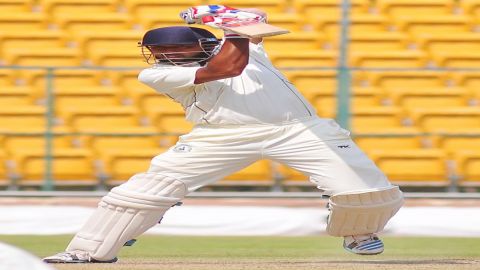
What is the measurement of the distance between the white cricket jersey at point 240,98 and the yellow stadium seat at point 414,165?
445 centimetres

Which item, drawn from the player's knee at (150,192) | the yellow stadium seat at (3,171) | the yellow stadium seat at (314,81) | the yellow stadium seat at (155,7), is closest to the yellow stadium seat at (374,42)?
the yellow stadium seat at (314,81)

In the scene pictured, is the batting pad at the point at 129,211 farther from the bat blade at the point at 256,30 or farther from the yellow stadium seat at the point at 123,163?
the yellow stadium seat at the point at 123,163

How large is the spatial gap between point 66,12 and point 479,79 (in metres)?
4.58

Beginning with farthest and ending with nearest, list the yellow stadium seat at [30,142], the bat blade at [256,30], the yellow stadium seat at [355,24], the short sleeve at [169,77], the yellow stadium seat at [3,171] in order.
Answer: the yellow stadium seat at [355,24] → the yellow stadium seat at [30,142] → the yellow stadium seat at [3,171] → the short sleeve at [169,77] → the bat blade at [256,30]

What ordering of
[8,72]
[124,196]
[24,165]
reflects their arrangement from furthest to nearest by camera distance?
[8,72] < [24,165] < [124,196]

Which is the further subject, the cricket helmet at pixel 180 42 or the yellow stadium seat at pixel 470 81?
the yellow stadium seat at pixel 470 81

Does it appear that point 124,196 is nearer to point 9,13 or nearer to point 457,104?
point 457,104

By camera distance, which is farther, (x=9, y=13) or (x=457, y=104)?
(x=9, y=13)

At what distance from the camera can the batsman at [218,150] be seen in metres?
6.22

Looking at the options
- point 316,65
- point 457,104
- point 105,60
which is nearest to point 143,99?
point 105,60

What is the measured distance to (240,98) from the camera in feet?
20.5

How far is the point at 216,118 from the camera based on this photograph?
6262mm

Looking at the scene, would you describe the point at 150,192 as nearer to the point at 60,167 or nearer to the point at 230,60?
the point at 230,60

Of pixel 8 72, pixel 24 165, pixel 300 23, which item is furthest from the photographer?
pixel 300 23
